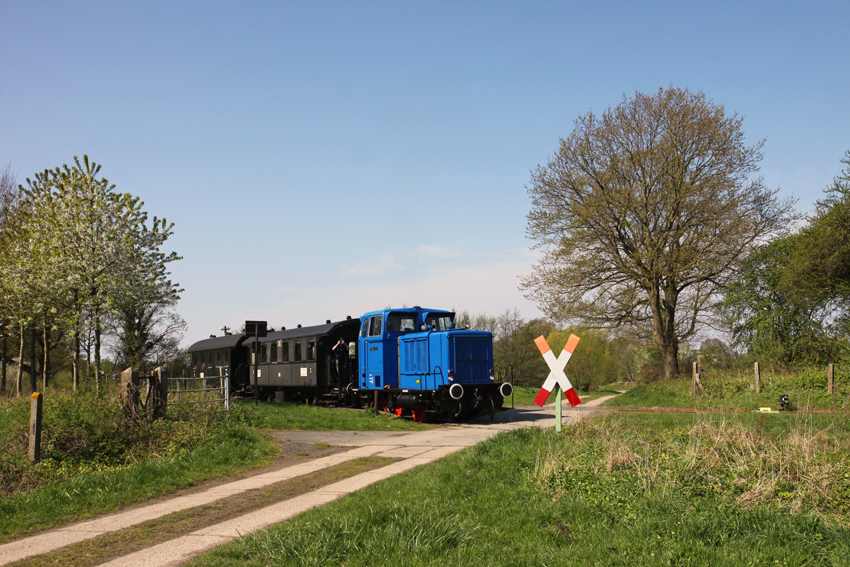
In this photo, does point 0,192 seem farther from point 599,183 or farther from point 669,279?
point 669,279

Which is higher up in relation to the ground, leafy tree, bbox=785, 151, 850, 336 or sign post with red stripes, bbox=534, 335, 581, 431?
leafy tree, bbox=785, 151, 850, 336

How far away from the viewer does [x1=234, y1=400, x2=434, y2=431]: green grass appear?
16.0m

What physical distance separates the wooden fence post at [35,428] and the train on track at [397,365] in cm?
629

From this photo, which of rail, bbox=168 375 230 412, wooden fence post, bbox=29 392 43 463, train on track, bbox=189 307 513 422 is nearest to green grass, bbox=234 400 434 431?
rail, bbox=168 375 230 412

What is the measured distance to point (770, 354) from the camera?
24.7 m

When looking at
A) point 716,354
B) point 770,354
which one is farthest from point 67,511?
point 716,354

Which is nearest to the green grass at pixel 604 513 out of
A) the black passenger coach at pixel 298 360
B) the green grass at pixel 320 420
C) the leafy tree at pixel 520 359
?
the green grass at pixel 320 420

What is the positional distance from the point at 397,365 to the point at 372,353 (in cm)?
104

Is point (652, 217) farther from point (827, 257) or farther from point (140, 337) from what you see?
point (140, 337)

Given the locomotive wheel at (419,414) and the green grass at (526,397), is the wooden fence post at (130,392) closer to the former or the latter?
the locomotive wheel at (419,414)

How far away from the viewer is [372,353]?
2058 centimetres

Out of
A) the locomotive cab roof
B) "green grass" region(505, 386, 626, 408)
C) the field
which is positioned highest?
the locomotive cab roof

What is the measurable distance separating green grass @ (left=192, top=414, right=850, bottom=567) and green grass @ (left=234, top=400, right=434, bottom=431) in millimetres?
8424

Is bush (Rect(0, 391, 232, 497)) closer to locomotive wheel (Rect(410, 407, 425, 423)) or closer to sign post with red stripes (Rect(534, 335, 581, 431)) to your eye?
sign post with red stripes (Rect(534, 335, 581, 431))
